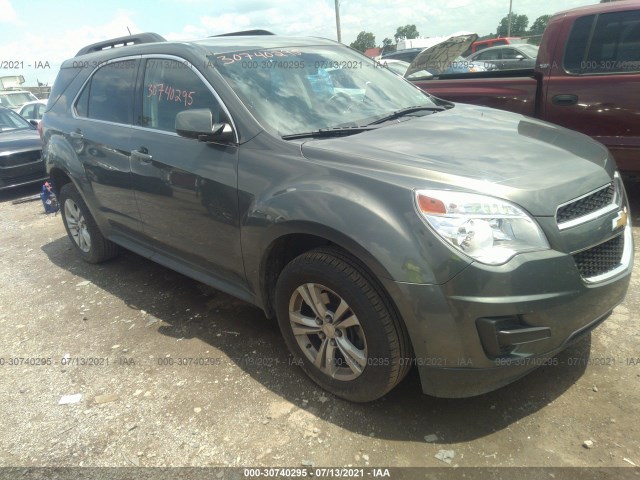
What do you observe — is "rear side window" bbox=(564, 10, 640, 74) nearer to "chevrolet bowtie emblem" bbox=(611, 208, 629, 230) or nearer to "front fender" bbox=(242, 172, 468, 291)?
"chevrolet bowtie emblem" bbox=(611, 208, 629, 230)

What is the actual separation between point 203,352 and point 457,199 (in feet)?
6.37

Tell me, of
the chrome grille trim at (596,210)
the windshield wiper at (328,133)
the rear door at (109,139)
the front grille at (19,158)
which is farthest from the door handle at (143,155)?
the front grille at (19,158)

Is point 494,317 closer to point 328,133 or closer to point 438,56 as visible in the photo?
point 328,133

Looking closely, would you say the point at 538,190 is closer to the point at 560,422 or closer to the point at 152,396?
the point at 560,422

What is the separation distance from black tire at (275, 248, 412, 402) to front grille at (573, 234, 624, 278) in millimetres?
818

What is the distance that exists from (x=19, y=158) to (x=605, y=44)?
27.7ft

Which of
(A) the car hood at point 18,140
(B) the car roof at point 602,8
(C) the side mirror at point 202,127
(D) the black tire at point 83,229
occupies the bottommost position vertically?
(D) the black tire at point 83,229

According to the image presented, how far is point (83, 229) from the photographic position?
470 centimetres

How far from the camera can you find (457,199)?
2.03 m

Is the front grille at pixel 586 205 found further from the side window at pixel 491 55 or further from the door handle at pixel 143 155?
the side window at pixel 491 55

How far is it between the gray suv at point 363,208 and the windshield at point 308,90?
1 centimetres

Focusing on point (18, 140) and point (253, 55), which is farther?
point (18, 140)

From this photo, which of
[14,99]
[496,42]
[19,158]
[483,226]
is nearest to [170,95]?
[483,226]

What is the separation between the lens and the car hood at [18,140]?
26.7ft
